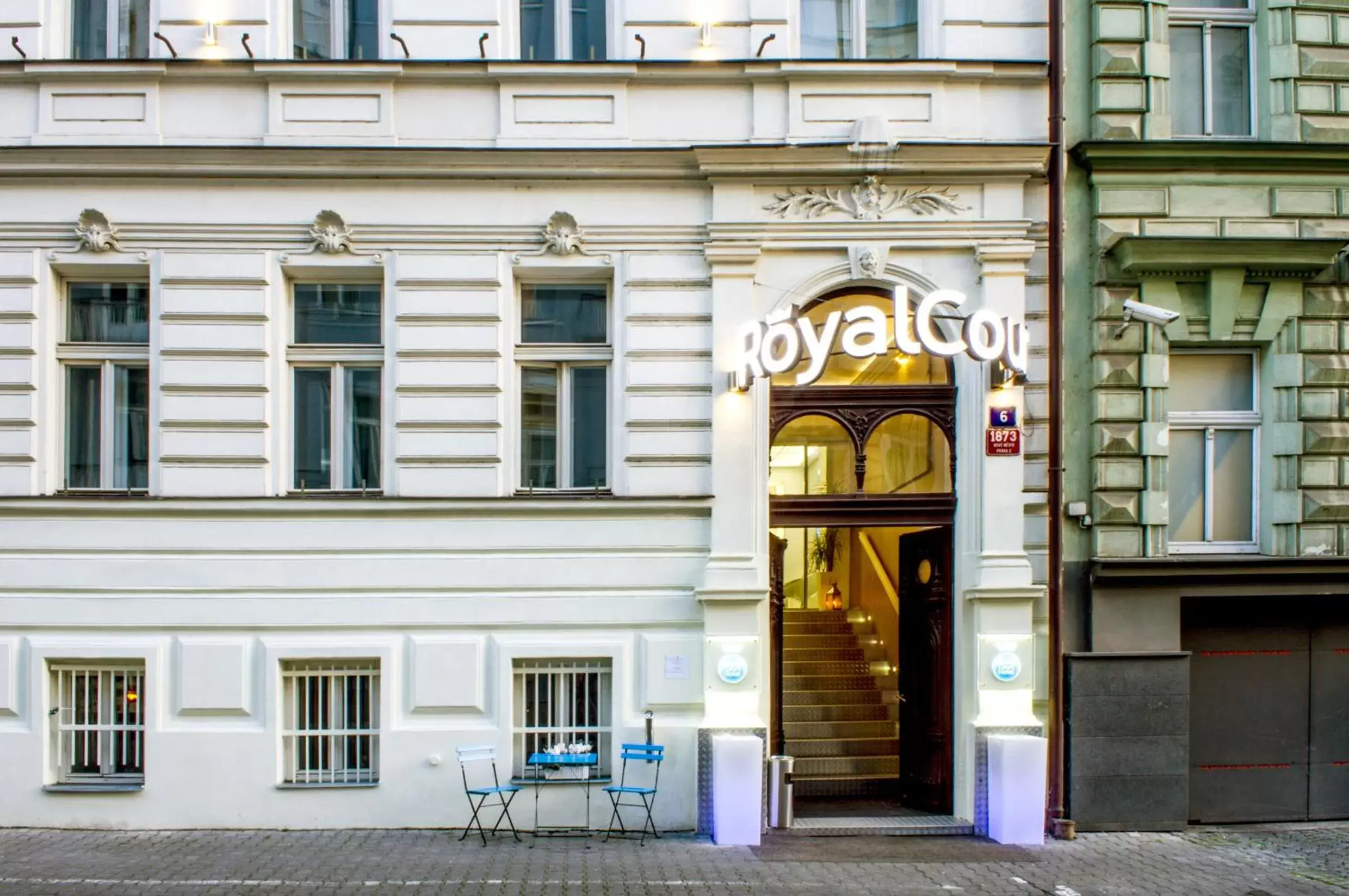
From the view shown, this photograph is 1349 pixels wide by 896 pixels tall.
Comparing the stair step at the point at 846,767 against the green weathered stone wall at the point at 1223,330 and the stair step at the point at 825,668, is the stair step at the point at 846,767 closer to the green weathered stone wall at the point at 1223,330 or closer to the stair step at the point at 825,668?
the stair step at the point at 825,668

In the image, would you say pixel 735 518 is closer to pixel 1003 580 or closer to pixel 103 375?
pixel 1003 580

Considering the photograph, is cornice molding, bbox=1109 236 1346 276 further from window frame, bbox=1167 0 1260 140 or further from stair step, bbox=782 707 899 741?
stair step, bbox=782 707 899 741

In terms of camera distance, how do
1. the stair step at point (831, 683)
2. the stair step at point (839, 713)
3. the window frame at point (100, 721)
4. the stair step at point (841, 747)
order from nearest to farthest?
the window frame at point (100, 721)
the stair step at point (841, 747)
the stair step at point (839, 713)
the stair step at point (831, 683)

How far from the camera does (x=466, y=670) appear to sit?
410 inches

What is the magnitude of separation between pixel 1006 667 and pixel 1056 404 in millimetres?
2566

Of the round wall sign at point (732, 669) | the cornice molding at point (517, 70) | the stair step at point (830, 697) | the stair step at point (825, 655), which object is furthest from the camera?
the stair step at point (825, 655)

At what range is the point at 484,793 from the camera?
9680 millimetres

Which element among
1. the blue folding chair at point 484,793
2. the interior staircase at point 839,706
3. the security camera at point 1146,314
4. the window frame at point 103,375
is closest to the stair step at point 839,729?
the interior staircase at point 839,706

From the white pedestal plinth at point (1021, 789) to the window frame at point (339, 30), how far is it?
8.95 meters

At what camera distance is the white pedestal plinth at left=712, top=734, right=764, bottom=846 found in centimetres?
979

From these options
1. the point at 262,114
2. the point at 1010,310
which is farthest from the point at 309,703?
the point at 1010,310

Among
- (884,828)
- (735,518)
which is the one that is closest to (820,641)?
(884,828)

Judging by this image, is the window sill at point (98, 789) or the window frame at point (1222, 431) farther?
the window frame at point (1222, 431)

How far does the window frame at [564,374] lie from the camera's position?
1085cm
